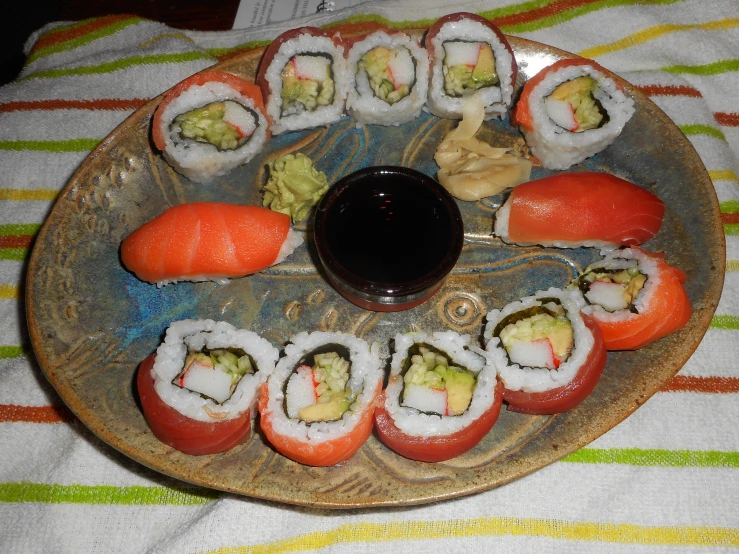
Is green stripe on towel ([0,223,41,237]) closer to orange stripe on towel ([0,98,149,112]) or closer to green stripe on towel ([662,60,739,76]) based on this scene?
orange stripe on towel ([0,98,149,112])

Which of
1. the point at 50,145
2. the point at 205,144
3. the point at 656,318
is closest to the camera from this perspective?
the point at 656,318

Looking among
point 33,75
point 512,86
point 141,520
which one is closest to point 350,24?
point 512,86

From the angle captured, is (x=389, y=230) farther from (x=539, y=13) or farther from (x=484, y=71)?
(x=539, y=13)

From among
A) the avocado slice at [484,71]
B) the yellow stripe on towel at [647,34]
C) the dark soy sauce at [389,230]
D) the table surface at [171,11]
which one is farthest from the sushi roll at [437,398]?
the table surface at [171,11]

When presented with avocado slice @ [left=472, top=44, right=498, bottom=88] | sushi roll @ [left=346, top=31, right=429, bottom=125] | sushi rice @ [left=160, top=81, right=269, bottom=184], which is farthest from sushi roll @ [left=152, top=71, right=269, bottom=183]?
avocado slice @ [left=472, top=44, right=498, bottom=88]

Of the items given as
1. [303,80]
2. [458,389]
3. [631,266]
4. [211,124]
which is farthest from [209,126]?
[631,266]

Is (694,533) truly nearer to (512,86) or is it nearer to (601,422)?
(601,422)

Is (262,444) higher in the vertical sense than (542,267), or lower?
lower
